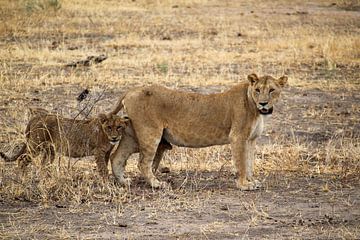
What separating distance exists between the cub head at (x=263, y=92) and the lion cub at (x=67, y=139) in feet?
4.83

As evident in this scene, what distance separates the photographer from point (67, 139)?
939 cm

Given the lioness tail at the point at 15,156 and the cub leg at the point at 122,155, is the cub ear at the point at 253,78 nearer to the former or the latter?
the cub leg at the point at 122,155

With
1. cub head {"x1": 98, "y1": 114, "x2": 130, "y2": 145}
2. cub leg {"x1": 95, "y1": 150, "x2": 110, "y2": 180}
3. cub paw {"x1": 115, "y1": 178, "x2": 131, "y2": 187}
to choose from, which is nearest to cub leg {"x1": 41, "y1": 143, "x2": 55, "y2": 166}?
A: cub leg {"x1": 95, "y1": 150, "x2": 110, "y2": 180}

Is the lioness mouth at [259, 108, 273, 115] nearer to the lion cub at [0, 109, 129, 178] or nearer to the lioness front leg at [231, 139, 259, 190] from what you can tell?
the lioness front leg at [231, 139, 259, 190]

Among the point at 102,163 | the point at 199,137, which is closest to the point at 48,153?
the point at 102,163

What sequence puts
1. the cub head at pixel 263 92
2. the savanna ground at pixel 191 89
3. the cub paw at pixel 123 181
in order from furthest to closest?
the cub paw at pixel 123 181 → the cub head at pixel 263 92 → the savanna ground at pixel 191 89

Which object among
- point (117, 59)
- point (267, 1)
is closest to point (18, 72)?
point (117, 59)

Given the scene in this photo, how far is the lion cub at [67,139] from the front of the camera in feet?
30.7

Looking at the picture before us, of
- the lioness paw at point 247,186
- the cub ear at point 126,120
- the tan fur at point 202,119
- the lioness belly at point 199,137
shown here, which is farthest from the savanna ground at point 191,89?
the cub ear at point 126,120

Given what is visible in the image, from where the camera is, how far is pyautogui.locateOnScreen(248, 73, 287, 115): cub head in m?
8.84

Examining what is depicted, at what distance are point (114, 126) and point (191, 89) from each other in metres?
6.24

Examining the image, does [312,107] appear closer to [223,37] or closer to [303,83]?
[303,83]

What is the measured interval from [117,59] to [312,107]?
5320 millimetres

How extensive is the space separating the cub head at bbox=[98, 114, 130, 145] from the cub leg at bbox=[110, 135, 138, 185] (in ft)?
0.41
